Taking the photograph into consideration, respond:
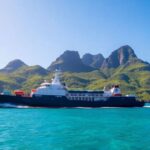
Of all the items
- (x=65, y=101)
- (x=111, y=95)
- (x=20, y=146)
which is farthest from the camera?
(x=111, y=95)

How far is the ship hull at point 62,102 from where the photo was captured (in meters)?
93.1

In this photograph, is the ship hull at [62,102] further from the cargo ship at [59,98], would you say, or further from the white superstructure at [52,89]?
the white superstructure at [52,89]

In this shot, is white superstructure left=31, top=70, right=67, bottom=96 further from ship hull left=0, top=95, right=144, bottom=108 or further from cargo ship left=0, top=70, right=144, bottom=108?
ship hull left=0, top=95, right=144, bottom=108

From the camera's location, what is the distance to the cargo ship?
3686 inches

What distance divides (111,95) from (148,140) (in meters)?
76.5

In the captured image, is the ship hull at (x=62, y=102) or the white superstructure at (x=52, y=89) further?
the white superstructure at (x=52, y=89)

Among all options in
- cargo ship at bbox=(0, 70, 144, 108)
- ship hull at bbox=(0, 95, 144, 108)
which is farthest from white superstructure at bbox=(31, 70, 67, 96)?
ship hull at bbox=(0, 95, 144, 108)

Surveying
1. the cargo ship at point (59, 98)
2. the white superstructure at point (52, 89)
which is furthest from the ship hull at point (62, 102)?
the white superstructure at point (52, 89)

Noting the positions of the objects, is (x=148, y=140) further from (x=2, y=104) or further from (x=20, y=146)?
(x=2, y=104)

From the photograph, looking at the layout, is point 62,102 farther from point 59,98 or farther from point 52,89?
point 52,89

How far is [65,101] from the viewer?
99.5m

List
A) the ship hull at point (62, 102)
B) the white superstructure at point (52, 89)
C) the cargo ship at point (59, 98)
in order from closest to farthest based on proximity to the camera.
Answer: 1. the ship hull at point (62, 102)
2. the cargo ship at point (59, 98)
3. the white superstructure at point (52, 89)

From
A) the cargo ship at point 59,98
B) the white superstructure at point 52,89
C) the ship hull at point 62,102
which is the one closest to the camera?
the ship hull at point 62,102

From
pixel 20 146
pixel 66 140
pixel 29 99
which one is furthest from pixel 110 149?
pixel 29 99
